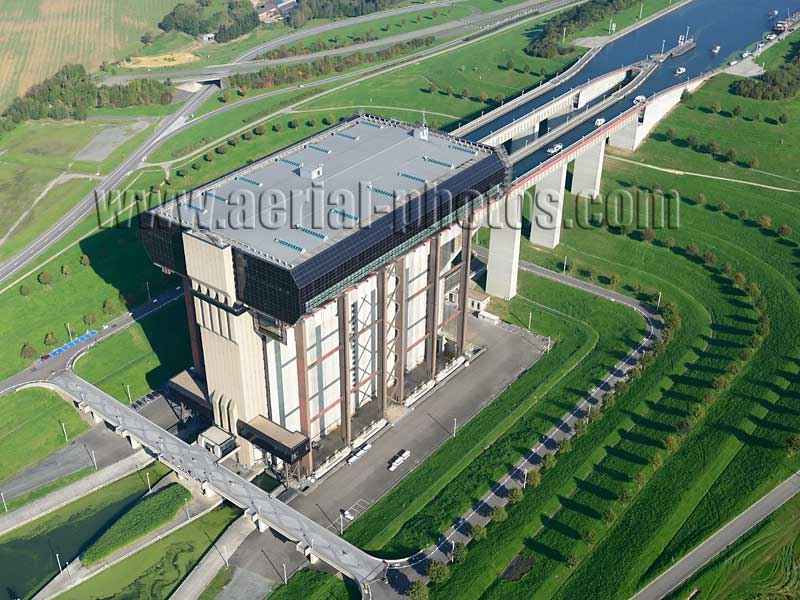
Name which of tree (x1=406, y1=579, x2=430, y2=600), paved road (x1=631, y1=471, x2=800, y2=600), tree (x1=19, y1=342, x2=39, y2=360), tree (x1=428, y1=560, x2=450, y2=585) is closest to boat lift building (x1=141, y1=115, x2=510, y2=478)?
tree (x1=428, y1=560, x2=450, y2=585)

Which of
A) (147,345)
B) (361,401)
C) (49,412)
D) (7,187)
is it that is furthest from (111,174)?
(361,401)

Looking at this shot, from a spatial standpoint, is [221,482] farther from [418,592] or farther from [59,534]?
[418,592]

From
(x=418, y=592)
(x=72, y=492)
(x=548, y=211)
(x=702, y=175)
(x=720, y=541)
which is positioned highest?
(x=548, y=211)

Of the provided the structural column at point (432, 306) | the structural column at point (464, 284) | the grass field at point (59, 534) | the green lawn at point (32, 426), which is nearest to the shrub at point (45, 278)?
the green lawn at point (32, 426)

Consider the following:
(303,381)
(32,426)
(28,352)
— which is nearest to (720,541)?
(303,381)

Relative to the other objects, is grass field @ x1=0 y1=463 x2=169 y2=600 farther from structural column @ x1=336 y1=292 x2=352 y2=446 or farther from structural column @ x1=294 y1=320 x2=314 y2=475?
structural column @ x1=336 y1=292 x2=352 y2=446

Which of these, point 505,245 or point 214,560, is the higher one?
point 505,245
